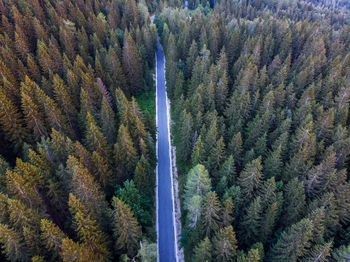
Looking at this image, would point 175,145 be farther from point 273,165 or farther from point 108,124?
point 273,165

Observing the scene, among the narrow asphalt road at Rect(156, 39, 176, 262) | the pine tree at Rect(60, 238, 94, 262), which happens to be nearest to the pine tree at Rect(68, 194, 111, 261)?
the pine tree at Rect(60, 238, 94, 262)

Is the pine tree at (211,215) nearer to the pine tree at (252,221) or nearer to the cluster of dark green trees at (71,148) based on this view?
the pine tree at (252,221)

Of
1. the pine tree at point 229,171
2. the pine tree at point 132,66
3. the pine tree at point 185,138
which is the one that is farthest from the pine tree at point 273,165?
the pine tree at point 132,66

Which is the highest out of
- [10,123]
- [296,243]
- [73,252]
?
[10,123]

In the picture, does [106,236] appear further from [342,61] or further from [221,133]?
[342,61]

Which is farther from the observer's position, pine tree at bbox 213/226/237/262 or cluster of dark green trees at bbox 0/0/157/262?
cluster of dark green trees at bbox 0/0/157/262

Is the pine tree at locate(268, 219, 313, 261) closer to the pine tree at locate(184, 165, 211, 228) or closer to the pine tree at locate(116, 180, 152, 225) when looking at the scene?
the pine tree at locate(184, 165, 211, 228)

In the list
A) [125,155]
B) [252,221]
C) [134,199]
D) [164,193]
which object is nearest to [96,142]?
[125,155]
